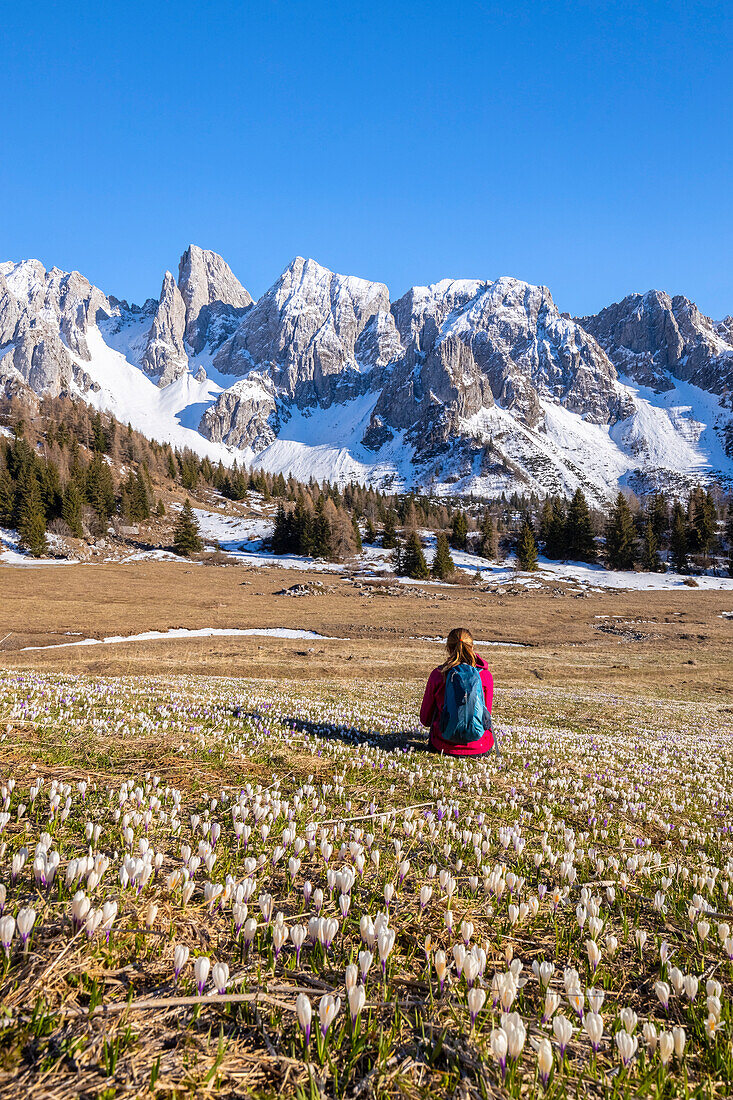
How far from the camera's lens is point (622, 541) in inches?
4476

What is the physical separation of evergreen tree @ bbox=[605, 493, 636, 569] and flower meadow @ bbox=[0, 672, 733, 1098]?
388ft

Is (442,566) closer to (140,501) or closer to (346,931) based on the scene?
(140,501)

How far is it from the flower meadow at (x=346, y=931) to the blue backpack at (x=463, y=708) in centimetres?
123

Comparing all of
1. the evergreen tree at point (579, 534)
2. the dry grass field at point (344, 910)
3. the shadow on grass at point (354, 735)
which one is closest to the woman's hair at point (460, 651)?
the dry grass field at point (344, 910)

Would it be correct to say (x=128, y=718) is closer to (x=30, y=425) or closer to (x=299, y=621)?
(x=299, y=621)

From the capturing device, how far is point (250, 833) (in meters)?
→ 4.32

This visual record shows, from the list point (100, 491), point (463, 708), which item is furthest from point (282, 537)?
point (463, 708)

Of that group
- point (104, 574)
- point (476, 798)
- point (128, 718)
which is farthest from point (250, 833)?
point (104, 574)

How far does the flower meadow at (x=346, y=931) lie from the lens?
2129mm

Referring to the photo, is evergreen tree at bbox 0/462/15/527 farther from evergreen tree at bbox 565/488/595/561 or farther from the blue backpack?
evergreen tree at bbox 565/488/595/561

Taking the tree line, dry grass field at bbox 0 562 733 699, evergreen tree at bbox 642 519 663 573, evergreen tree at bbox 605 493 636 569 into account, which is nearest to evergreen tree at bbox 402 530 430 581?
the tree line

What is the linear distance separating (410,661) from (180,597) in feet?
121

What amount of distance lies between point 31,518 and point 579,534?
377 feet

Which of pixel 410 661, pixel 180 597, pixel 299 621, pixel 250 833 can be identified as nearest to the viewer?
pixel 250 833
